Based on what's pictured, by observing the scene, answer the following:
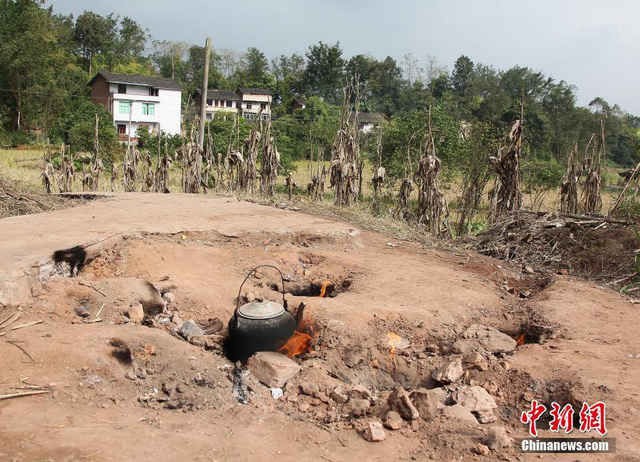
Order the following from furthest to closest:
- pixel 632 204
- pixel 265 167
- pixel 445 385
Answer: pixel 265 167, pixel 632 204, pixel 445 385

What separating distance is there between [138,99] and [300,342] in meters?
28.2

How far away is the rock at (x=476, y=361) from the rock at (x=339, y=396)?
0.97 m

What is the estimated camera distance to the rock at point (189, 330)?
13.2 ft

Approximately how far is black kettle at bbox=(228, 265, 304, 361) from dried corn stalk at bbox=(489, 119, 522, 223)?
4830 mm

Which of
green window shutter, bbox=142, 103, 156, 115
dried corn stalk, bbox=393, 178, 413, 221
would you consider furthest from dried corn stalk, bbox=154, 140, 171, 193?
green window shutter, bbox=142, 103, 156, 115

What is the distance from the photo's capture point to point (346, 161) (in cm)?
937

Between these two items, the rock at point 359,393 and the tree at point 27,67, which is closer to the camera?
the rock at point 359,393

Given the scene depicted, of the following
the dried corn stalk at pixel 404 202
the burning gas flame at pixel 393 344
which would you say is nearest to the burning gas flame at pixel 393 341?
the burning gas flame at pixel 393 344

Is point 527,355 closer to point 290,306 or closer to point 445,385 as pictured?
point 445,385

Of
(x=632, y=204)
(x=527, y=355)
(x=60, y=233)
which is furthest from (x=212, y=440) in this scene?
(x=632, y=204)

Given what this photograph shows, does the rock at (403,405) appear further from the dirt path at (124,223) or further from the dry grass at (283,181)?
the dry grass at (283,181)

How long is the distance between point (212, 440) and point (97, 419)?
2.00 feet

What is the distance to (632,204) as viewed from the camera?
729 cm

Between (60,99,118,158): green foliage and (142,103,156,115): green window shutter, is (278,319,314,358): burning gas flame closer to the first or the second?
(60,99,118,158): green foliage
